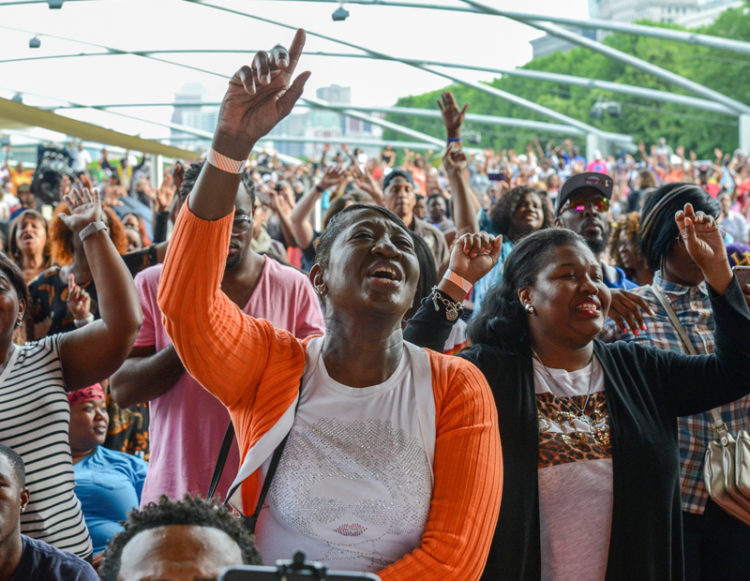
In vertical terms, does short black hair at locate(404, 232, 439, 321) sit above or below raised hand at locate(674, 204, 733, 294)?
below

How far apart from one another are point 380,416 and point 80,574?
38.1 inches

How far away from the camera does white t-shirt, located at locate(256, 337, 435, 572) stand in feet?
6.77

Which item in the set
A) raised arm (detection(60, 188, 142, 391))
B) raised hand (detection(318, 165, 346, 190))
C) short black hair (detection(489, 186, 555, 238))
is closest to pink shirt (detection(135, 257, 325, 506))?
raised arm (detection(60, 188, 142, 391))

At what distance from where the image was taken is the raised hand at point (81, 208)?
3.12 m

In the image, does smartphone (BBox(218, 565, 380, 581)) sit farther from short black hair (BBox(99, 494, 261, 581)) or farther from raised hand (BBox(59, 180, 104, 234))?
raised hand (BBox(59, 180, 104, 234))

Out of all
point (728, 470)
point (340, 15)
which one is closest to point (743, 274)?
point (728, 470)

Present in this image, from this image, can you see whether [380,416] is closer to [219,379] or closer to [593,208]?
[219,379]

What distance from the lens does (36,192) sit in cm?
977

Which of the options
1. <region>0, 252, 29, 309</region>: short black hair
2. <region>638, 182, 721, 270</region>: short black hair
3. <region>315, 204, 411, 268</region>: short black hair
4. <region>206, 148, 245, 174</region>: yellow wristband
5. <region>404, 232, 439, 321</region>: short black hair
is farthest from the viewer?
<region>638, 182, 721, 270</region>: short black hair

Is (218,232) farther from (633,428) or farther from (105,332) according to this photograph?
(633,428)

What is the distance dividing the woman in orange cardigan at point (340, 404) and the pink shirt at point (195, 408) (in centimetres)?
69

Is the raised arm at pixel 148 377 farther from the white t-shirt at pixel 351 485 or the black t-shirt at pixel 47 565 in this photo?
the white t-shirt at pixel 351 485

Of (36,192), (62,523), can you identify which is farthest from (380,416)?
(36,192)

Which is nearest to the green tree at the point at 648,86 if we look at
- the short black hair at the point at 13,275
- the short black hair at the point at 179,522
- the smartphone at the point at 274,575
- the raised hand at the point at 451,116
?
the raised hand at the point at 451,116
